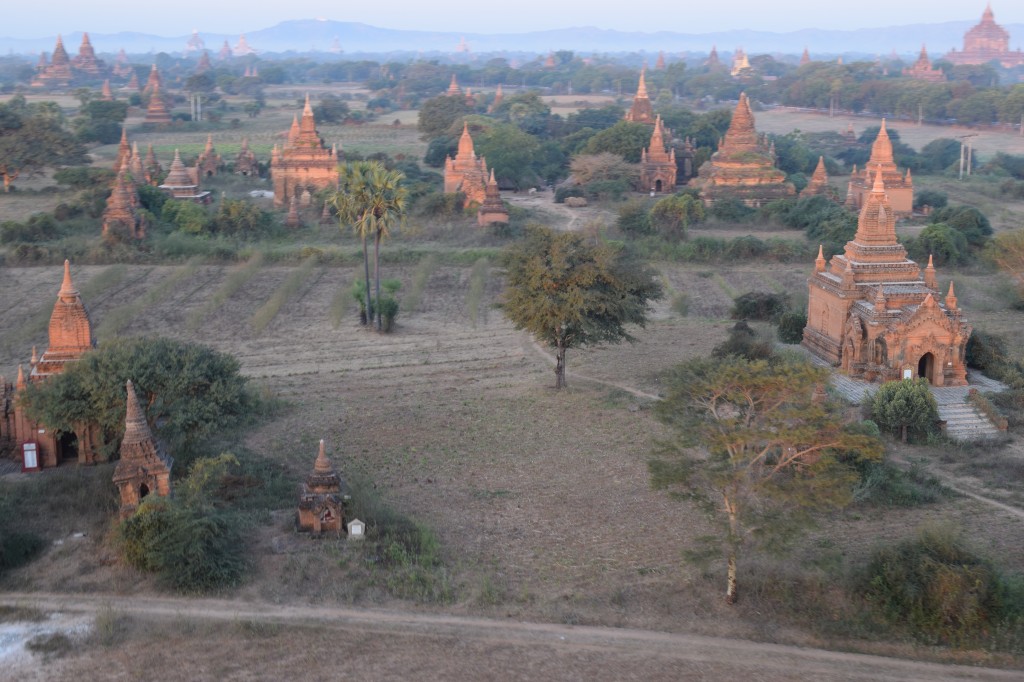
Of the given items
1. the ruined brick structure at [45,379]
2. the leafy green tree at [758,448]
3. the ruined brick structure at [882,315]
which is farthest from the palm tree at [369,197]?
the leafy green tree at [758,448]

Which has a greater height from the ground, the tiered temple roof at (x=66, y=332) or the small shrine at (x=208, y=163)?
the small shrine at (x=208, y=163)

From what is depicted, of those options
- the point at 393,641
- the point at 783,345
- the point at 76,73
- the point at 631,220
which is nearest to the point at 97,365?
the point at 393,641

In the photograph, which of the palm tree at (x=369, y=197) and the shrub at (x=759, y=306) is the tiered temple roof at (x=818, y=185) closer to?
the shrub at (x=759, y=306)

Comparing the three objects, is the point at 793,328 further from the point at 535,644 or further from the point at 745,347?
the point at 535,644

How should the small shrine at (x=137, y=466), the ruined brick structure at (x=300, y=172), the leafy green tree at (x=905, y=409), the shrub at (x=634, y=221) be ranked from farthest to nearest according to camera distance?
the ruined brick structure at (x=300, y=172) < the shrub at (x=634, y=221) < the leafy green tree at (x=905, y=409) < the small shrine at (x=137, y=466)

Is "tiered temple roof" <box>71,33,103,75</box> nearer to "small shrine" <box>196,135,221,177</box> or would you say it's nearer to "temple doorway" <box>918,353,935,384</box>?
"small shrine" <box>196,135,221,177</box>

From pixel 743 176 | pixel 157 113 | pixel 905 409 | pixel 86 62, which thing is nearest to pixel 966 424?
pixel 905 409
